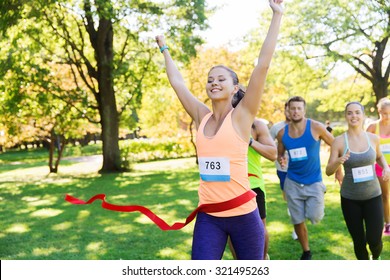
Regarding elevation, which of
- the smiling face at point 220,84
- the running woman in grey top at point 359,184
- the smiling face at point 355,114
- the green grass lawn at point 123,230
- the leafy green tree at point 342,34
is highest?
the leafy green tree at point 342,34

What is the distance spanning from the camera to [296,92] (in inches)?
892

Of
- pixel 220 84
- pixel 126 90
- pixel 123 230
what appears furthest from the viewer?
pixel 126 90

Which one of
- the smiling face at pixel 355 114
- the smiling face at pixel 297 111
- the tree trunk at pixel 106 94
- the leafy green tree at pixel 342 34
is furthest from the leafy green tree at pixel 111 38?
the smiling face at pixel 355 114

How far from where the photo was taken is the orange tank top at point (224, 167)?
2.72 metres

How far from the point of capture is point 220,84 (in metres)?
2.85

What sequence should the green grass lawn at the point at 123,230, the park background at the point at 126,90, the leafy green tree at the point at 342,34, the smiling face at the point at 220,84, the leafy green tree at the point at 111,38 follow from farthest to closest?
the leafy green tree at the point at 342,34
the leafy green tree at the point at 111,38
the park background at the point at 126,90
the green grass lawn at the point at 123,230
the smiling face at the point at 220,84

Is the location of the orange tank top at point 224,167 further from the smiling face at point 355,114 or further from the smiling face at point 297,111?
the smiling face at point 297,111

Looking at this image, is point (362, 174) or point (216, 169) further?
point (362, 174)

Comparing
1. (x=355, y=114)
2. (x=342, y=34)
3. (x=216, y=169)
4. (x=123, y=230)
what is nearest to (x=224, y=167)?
(x=216, y=169)

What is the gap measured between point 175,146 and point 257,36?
1013 cm

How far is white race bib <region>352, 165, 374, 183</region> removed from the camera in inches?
164

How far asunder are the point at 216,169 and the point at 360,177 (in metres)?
1.99

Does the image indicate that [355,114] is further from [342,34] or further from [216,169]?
[342,34]

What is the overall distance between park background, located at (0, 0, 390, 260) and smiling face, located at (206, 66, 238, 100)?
2.91 meters
